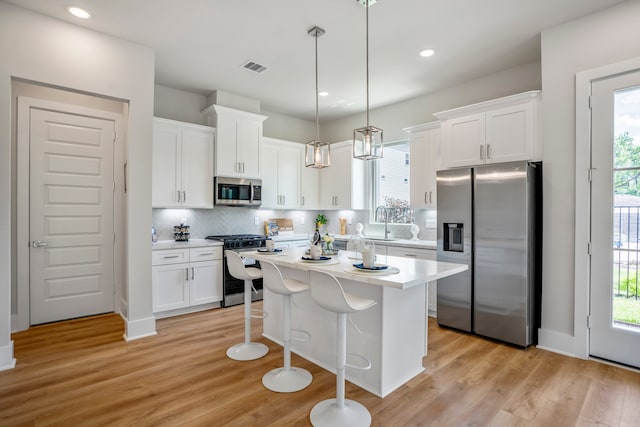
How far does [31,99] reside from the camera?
12.1 feet

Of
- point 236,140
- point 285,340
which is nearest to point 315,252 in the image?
point 285,340

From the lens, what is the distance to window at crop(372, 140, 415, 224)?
5287 mm

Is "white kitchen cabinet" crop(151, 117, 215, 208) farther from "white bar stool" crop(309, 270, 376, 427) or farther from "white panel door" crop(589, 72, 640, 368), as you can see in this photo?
"white panel door" crop(589, 72, 640, 368)

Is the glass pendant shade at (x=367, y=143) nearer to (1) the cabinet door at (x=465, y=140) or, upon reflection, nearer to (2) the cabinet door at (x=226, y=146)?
(1) the cabinet door at (x=465, y=140)

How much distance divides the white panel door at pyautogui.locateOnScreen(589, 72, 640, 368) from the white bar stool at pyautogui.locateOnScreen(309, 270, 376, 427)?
2191mm

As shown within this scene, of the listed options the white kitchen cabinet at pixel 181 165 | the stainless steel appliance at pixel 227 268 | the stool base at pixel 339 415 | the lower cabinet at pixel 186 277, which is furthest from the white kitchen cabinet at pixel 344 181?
the stool base at pixel 339 415

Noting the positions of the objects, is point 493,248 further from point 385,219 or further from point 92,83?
point 92,83

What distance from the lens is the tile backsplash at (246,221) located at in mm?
4633

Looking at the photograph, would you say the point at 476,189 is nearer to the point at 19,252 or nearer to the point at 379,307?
the point at 379,307

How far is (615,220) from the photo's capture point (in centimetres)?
283

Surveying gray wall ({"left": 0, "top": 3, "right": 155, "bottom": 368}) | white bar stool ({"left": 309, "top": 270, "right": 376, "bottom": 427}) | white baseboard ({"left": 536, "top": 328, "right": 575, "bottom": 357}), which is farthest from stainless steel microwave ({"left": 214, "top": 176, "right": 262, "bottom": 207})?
white baseboard ({"left": 536, "top": 328, "right": 575, "bottom": 357})

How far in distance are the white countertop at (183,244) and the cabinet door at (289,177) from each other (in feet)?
4.72

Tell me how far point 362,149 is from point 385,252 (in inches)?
83.1

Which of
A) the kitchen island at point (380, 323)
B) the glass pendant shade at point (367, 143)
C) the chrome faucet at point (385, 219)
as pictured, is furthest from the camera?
the chrome faucet at point (385, 219)
